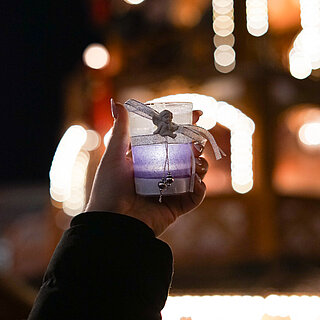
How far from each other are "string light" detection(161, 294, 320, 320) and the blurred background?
18.1 ft

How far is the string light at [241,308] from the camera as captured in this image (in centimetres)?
373

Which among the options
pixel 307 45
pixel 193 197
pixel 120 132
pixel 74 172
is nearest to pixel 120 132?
pixel 120 132

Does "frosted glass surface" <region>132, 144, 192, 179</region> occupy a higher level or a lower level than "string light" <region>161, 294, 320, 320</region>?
higher

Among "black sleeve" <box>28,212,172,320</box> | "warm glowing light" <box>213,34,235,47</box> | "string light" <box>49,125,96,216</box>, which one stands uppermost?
"warm glowing light" <box>213,34,235,47</box>

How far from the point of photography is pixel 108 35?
13.3 m

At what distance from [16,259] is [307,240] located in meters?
5.39

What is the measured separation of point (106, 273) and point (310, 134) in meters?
11.2

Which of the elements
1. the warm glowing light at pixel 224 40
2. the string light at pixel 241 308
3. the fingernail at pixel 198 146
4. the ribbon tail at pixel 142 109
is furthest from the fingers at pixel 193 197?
the warm glowing light at pixel 224 40

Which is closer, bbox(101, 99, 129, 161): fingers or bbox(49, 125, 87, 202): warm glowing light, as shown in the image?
bbox(101, 99, 129, 161): fingers

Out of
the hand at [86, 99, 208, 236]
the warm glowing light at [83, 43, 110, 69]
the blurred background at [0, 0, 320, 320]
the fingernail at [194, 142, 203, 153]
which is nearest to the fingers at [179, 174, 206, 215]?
the hand at [86, 99, 208, 236]

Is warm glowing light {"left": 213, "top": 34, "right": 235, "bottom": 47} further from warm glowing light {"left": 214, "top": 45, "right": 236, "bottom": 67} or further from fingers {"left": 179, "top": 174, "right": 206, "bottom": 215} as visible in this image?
fingers {"left": 179, "top": 174, "right": 206, "bottom": 215}

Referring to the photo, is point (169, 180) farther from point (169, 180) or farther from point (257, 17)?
point (257, 17)

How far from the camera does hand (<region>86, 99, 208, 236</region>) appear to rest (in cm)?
208

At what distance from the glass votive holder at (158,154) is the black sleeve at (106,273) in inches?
14.3
